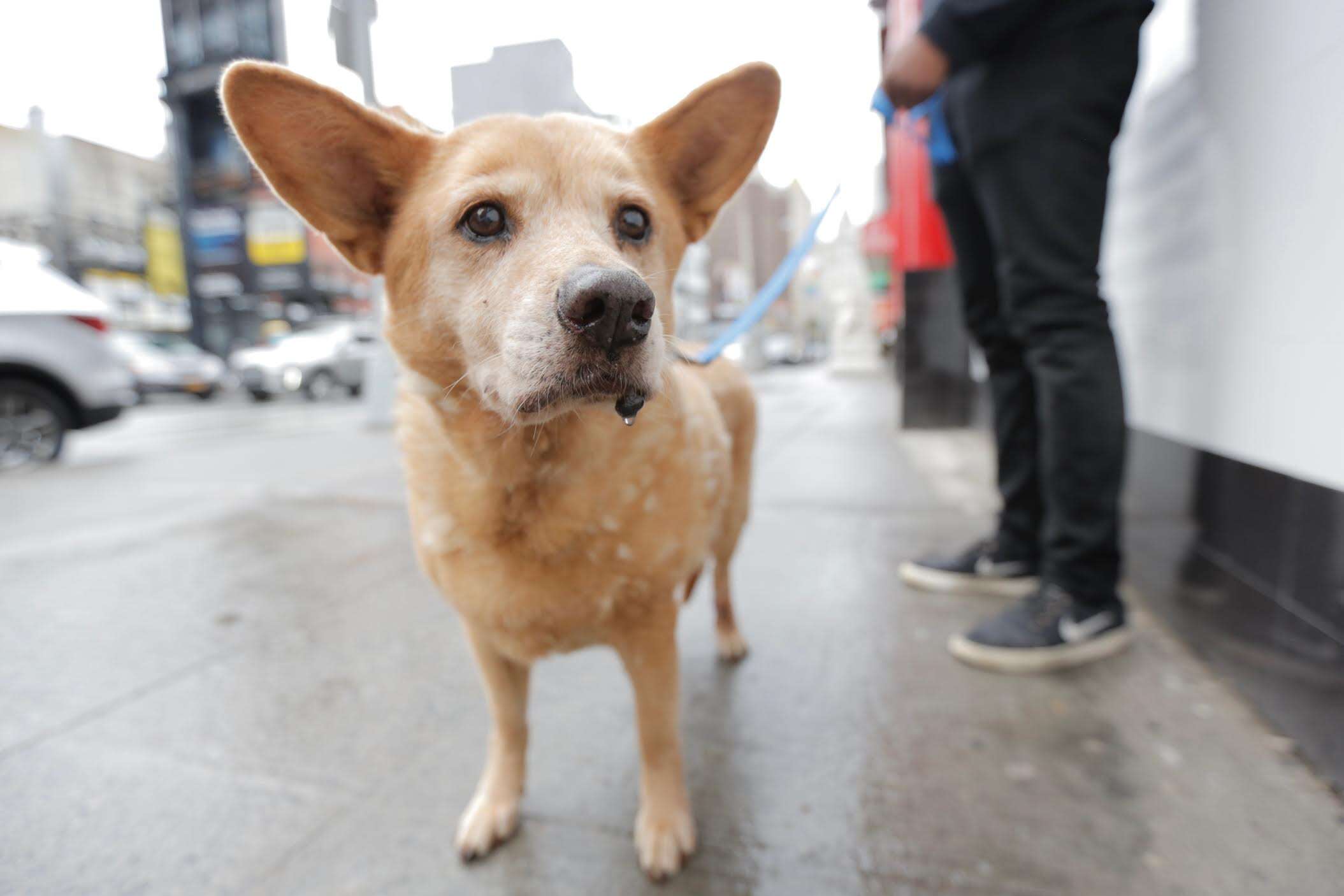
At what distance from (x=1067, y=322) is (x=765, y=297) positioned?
85 cm

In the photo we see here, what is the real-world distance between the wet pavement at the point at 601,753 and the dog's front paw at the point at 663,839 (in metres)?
0.03

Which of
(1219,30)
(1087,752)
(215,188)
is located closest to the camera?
(1087,752)

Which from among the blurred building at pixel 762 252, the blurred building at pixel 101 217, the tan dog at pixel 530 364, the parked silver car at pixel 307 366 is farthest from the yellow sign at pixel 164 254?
the tan dog at pixel 530 364

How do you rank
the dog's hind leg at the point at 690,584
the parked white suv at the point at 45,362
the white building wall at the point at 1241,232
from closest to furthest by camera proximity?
the white building wall at the point at 1241,232, the dog's hind leg at the point at 690,584, the parked white suv at the point at 45,362

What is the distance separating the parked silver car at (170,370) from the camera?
51.3 ft

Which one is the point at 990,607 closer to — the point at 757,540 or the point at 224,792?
the point at 757,540

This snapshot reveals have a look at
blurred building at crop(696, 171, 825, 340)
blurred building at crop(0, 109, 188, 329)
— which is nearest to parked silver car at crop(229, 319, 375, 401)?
blurred building at crop(0, 109, 188, 329)

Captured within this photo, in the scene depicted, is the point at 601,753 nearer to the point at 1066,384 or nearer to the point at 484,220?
the point at 484,220

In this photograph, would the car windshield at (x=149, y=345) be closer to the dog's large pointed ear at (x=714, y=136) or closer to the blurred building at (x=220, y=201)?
the blurred building at (x=220, y=201)

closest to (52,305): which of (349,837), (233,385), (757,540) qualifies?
(757,540)

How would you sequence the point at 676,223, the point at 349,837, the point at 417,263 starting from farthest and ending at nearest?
the point at 676,223, the point at 349,837, the point at 417,263

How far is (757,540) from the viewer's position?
133 inches

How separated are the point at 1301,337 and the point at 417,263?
74.6 inches

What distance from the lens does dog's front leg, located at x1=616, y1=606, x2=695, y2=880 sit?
1.39m
